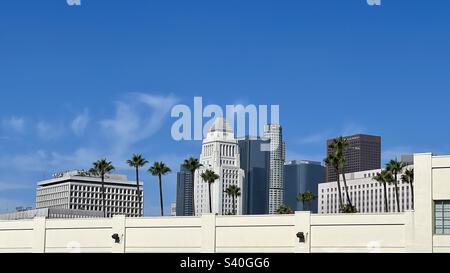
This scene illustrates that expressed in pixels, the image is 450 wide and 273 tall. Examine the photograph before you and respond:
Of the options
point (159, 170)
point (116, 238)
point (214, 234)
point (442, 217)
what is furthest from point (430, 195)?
point (159, 170)

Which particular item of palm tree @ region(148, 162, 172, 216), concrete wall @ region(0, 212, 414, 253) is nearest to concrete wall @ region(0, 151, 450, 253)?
concrete wall @ region(0, 212, 414, 253)

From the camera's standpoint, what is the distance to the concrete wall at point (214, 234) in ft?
226

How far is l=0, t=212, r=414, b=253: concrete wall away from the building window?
8.73 feet

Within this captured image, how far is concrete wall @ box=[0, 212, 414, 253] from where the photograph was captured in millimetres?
68812

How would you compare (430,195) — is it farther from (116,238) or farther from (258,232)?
(116,238)

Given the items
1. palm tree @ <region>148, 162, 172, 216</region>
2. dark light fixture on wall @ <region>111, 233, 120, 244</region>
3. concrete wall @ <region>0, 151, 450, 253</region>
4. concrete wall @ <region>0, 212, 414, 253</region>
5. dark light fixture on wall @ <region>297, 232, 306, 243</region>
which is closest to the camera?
concrete wall @ <region>0, 151, 450, 253</region>

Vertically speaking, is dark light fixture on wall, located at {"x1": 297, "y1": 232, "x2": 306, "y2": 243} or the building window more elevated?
the building window

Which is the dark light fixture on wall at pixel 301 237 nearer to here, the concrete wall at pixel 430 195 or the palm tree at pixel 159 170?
the concrete wall at pixel 430 195

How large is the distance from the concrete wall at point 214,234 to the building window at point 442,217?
8.73 ft

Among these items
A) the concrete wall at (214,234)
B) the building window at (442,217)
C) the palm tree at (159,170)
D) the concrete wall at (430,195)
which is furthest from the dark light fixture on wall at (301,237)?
the palm tree at (159,170)

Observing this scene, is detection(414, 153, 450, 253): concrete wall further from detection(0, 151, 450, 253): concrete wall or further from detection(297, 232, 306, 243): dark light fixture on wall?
detection(297, 232, 306, 243): dark light fixture on wall
